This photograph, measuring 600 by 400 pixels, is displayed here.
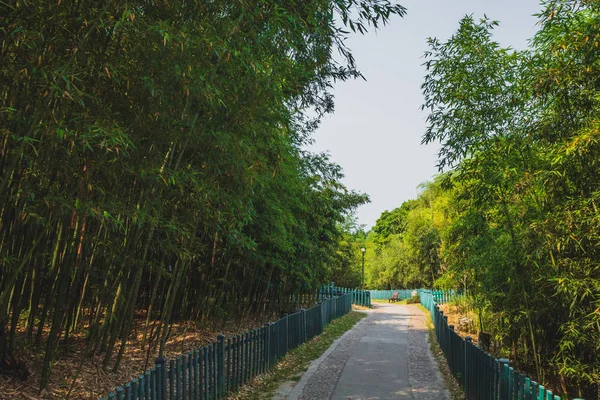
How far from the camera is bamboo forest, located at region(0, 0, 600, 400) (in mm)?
3412

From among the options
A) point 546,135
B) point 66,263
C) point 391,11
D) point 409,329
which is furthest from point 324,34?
Result: point 409,329

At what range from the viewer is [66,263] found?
450cm

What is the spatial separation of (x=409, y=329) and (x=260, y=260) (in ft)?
20.9

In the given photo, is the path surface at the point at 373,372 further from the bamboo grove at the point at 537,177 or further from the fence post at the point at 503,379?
the fence post at the point at 503,379

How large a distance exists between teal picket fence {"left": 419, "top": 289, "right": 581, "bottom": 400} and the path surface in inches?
16.3

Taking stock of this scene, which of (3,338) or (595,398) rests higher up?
(3,338)

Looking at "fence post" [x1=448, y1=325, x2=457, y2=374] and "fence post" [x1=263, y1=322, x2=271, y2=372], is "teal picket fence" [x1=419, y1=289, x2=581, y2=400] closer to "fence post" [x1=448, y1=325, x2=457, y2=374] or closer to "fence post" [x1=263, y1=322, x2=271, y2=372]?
"fence post" [x1=448, y1=325, x2=457, y2=374]

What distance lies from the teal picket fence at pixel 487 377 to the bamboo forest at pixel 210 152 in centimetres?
78

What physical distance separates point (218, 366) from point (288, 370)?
237 centimetres

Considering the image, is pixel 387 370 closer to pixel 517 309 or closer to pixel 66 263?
pixel 517 309

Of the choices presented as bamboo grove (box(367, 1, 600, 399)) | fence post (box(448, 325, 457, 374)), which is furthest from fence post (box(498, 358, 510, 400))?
fence post (box(448, 325, 457, 374))

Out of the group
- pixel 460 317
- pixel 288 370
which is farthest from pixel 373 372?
pixel 460 317

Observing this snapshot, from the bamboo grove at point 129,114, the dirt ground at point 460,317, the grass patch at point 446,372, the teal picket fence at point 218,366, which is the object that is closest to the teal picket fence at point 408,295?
the dirt ground at point 460,317

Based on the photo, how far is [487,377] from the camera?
4867 mm
